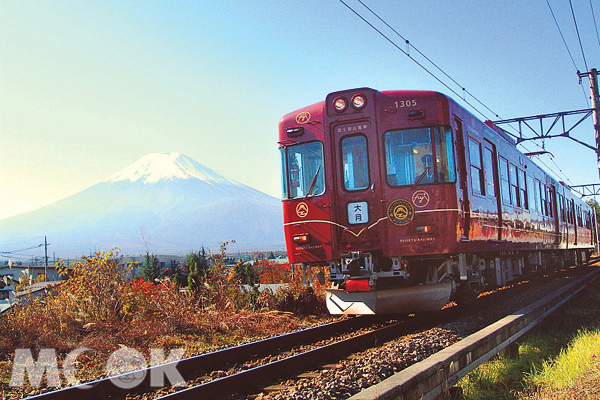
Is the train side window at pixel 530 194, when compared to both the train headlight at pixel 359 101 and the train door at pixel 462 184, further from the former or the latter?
the train headlight at pixel 359 101

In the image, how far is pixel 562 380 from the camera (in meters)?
5.25

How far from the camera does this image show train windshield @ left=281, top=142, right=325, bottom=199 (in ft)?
30.8

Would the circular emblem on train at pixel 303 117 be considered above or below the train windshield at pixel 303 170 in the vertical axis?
above

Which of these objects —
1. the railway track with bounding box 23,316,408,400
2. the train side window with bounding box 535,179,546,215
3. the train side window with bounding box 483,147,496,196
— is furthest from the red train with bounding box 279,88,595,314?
the train side window with bounding box 535,179,546,215

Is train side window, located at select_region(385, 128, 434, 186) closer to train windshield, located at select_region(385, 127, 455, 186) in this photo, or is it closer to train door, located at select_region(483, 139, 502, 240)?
train windshield, located at select_region(385, 127, 455, 186)

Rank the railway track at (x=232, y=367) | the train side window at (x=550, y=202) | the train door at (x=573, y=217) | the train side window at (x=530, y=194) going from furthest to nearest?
the train door at (x=573, y=217) < the train side window at (x=550, y=202) < the train side window at (x=530, y=194) < the railway track at (x=232, y=367)

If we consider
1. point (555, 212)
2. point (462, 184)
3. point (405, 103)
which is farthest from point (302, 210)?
point (555, 212)

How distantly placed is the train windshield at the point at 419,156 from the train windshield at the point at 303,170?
112 centimetres

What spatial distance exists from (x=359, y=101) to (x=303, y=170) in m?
1.41

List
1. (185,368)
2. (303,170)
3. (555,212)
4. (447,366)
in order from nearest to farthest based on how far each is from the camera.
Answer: (447,366)
(185,368)
(303,170)
(555,212)

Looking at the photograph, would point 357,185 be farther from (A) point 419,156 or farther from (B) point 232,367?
(B) point 232,367

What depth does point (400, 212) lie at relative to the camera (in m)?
8.76

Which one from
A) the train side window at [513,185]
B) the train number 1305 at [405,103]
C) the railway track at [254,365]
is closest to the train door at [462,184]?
the train number 1305 at [405,103]

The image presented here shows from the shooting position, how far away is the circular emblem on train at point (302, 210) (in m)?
9.37
